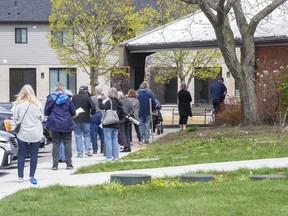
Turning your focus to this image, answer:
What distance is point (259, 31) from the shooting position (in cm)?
2805

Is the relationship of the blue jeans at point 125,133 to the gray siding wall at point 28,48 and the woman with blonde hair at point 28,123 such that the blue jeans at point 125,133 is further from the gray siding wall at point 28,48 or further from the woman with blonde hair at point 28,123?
the gray siding wall at point 28,48

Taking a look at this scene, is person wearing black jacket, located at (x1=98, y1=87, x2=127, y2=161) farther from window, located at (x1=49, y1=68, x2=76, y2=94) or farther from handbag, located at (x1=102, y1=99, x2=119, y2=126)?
window, located at (x1=49, y1=68, x2=76, y2=94)

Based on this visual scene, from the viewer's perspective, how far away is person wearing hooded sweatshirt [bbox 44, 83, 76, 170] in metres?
17.1

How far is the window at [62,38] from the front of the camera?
4867 centimetres

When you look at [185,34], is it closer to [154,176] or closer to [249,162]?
[249,162]

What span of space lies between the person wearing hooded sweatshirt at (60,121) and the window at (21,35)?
133ft

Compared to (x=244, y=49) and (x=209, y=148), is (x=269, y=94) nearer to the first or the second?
(x=244, y=49)

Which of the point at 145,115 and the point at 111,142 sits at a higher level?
the point at 145,115

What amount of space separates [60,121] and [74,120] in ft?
12.3

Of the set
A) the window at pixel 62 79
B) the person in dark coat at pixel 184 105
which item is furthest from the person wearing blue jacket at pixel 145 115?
the window at pixel 62 79

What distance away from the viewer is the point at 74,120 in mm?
20797

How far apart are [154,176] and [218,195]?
315 centimetres

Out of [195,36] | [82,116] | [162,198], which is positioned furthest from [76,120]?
[195,36]

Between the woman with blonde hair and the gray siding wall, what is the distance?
42.3 m
